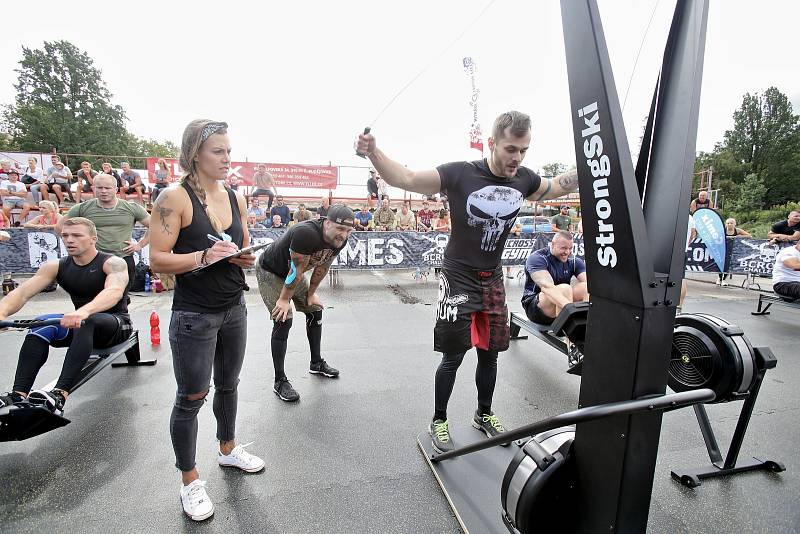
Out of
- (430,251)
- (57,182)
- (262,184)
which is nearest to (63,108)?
(57,182)

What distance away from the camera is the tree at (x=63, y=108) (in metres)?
33.7

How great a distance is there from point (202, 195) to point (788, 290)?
A: 716cm

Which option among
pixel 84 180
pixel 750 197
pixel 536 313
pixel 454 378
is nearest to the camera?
pixel 454 378

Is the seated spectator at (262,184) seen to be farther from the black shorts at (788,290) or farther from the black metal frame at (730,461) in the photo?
the black metal frame at (730,461)

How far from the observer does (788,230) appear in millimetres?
7371

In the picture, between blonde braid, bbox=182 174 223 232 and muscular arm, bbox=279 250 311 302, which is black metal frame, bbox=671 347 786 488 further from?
blonde braid, bbox=182 174 223 232

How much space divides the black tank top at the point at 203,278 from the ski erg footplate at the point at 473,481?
1497 millimetres

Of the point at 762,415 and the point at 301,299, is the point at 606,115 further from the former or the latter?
the point at 762,415

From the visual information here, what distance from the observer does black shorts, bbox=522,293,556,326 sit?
3980 millimetres

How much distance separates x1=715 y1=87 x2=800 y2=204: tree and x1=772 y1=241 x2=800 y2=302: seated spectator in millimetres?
46054

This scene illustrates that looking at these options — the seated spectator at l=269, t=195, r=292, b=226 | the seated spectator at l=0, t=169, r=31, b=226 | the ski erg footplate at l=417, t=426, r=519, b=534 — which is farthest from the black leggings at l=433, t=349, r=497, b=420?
the seated spectator at l=0, t=169, r=31, b=226

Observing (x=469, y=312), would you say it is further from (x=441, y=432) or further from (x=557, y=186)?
(x=557, y=186)

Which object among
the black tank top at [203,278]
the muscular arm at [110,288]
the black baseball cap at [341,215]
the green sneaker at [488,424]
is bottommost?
the green sneaker at [488,424]

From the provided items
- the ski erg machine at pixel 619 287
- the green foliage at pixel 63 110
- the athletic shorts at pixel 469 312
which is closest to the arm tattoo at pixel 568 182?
the athletic shorts at pixel 469 312
